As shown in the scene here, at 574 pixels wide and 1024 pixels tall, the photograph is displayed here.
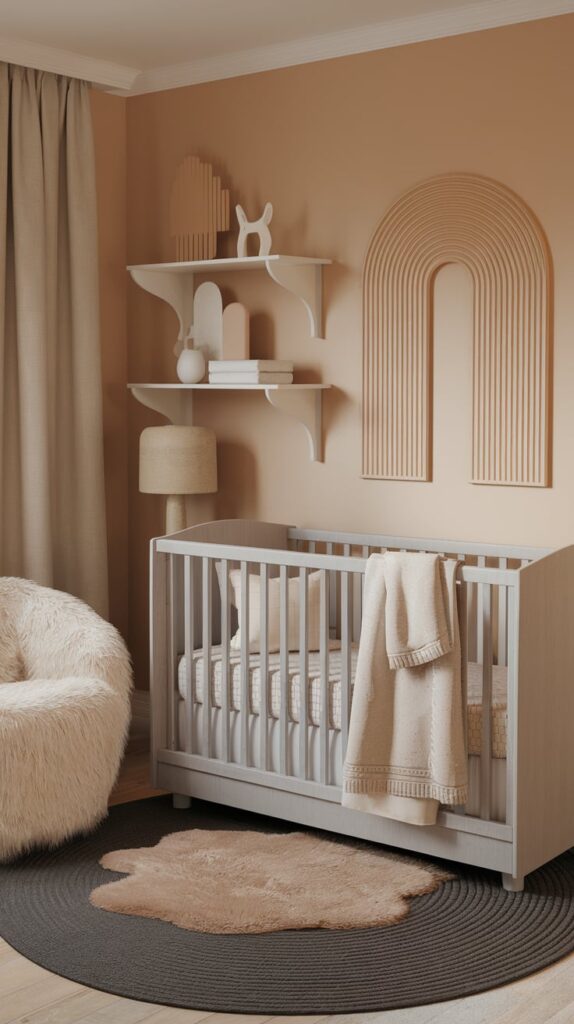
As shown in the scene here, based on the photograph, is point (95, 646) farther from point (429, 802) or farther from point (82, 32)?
point (82, 32)

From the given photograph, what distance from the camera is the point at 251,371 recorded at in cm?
401

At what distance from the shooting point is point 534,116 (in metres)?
3.53

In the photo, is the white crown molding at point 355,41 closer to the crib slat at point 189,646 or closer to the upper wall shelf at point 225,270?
the upper wall shelf at point 225,270

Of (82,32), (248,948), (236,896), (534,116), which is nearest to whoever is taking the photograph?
(248,948)

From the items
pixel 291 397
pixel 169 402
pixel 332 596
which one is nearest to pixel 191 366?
pixel 169 402

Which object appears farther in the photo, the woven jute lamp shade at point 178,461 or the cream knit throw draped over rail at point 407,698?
the woven jute lamp shade at point 178,461

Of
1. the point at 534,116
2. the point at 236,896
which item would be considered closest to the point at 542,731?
the point at 236,896

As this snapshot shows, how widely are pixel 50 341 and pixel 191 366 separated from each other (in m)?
0.51

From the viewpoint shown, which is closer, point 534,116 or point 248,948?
point 248,948

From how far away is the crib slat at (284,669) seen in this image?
340 centimetres

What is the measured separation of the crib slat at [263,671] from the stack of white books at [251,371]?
31.5 inches

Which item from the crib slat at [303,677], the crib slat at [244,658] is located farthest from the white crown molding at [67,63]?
the crib slat at [303,677]

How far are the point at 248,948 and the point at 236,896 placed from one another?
26 centimetres

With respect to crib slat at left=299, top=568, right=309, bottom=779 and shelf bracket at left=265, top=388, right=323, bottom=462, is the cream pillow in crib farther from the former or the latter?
shelf bracket at left=265, top=388, right=323, bottom=462
